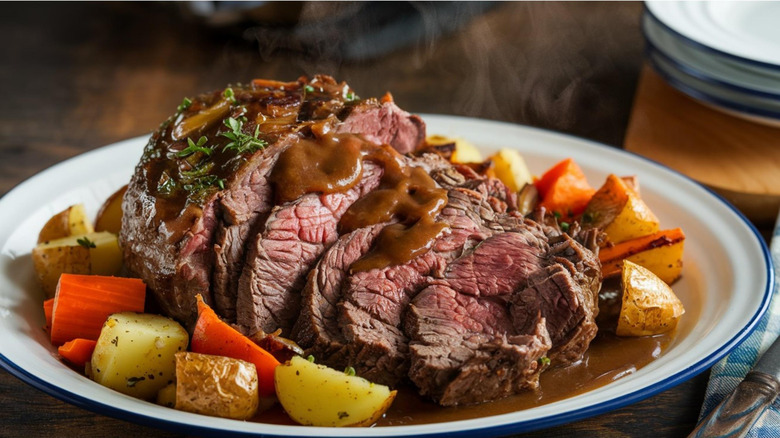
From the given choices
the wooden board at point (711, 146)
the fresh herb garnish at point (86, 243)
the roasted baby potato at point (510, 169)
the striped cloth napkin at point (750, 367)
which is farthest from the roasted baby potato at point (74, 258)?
the wooden board at point (711, 146)

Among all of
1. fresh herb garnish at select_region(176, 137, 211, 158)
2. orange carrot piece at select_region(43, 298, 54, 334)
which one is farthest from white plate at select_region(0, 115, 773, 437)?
fresh herb garnish at select_region(176, 137, 211, 158)

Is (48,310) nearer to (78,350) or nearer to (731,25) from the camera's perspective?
(78,350)

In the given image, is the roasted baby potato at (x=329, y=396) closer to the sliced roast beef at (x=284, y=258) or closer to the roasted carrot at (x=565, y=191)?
the sliced roast beef at (x=284, y=258)

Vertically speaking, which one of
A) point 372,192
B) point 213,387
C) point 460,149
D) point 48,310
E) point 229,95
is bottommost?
point 48,310

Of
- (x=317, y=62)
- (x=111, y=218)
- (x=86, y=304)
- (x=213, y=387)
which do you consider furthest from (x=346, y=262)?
(x=317, y=62)

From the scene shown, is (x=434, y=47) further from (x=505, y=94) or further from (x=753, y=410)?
(x=753, y=410)

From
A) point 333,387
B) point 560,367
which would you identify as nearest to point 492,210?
point 560,367

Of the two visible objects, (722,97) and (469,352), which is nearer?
(469,352)
